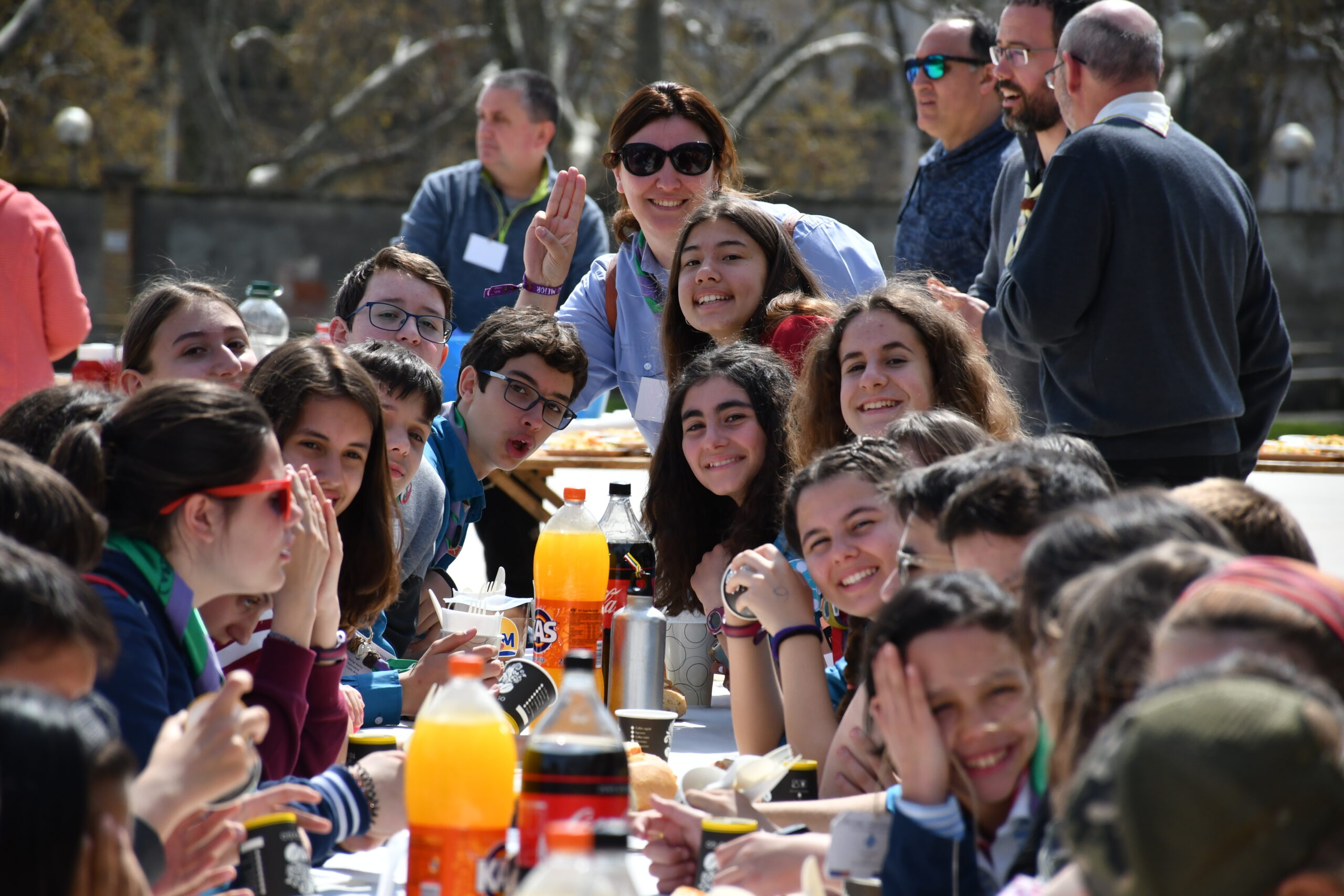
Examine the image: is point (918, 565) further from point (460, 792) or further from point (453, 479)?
point (453, 479)

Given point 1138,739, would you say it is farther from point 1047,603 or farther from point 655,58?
point 655,58

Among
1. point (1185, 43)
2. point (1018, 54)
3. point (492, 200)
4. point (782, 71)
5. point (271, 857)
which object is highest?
point (782, 71)

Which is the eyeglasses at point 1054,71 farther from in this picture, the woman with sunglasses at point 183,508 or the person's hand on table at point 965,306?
the woman with sunglasses at point 183,508

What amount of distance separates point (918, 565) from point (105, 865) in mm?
1327

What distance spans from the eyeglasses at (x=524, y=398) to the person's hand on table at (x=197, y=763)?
94.1 inches

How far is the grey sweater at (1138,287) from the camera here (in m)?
3.61

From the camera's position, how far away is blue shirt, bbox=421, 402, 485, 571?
378cm

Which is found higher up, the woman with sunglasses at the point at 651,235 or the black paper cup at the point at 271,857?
the woman with sunglasses at the point at 651,235

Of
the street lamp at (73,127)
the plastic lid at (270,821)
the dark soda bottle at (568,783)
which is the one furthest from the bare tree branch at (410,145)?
the dark soda bottle at (568,783)

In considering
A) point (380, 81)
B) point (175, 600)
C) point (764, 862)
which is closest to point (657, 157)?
point (175, 600)

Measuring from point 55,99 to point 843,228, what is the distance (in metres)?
24.7

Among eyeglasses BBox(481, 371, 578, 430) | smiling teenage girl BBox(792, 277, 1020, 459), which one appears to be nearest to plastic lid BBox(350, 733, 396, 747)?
smiling teenage girl BBox(792, 277, 1020, 459)

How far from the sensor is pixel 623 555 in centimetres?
309

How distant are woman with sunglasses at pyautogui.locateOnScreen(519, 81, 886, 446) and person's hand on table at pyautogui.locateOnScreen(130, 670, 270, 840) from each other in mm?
2719
